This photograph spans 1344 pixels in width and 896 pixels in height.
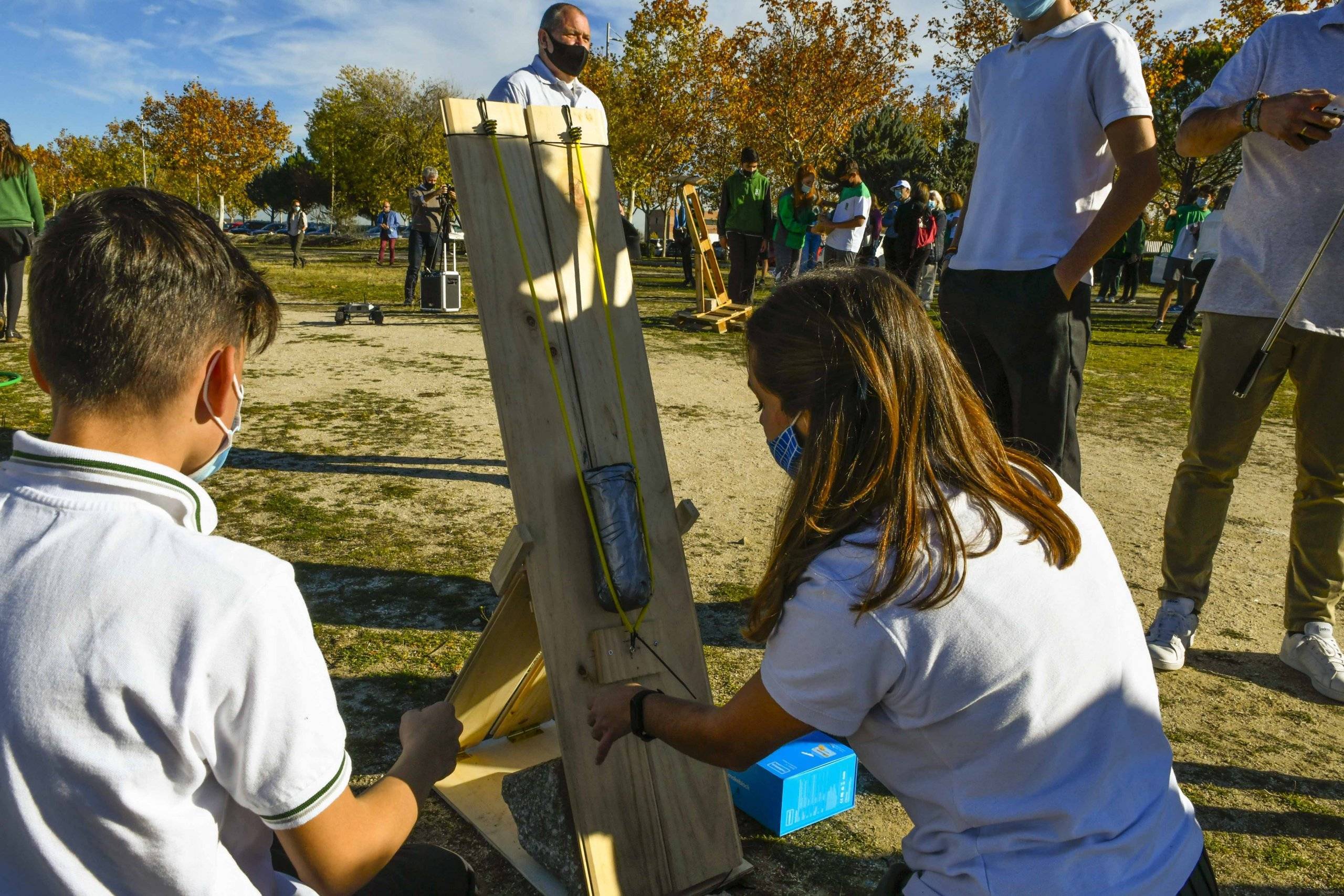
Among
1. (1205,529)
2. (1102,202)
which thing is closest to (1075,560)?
(1102,202)

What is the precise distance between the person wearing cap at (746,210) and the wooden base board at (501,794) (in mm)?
9299

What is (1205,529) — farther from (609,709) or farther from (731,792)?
(609,709)

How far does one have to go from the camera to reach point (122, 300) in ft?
3.61

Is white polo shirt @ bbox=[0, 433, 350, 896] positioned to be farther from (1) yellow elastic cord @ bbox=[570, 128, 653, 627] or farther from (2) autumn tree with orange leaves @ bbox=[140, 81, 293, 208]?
(2) autumn tree with orange leaves @ bbox=[140, 81, 293, 208]

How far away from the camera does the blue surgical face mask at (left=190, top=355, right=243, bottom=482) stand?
1.19m

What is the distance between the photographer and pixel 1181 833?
1.42 meters

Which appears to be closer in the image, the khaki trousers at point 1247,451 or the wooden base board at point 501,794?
the wooden base board at point 501,794

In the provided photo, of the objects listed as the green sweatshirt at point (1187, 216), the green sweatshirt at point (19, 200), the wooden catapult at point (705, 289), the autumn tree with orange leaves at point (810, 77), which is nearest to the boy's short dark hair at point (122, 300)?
the green sweatshirt at point (19, 200)

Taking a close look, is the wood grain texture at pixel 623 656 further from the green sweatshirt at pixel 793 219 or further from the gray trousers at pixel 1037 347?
the green sweatshirt at pixel 793 219

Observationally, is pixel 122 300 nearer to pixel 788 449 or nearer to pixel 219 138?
pixel 788 449

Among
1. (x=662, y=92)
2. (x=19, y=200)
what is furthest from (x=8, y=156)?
(x=662, y=92)

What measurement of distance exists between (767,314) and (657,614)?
88cm

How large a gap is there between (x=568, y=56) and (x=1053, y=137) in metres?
2.13

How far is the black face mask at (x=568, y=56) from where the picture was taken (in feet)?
13.5
